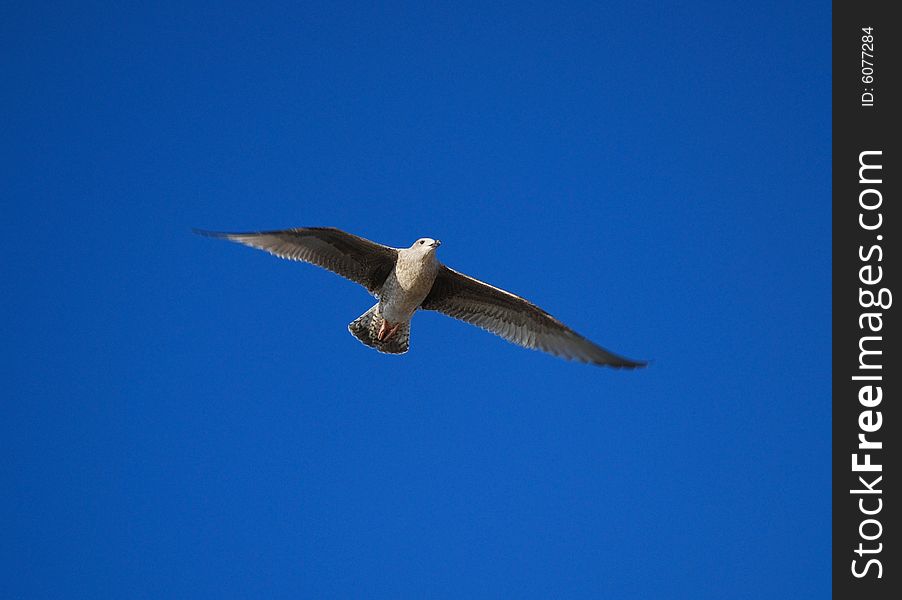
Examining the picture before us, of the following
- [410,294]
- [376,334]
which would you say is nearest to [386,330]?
[376,334]

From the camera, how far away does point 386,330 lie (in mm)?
26078

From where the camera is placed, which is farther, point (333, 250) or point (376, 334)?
point (376, 334)

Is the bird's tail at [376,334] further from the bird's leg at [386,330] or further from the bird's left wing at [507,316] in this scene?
the bird's left wing at [507,316]

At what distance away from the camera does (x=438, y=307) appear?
86.9ft

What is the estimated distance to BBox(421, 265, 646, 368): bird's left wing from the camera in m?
26.0

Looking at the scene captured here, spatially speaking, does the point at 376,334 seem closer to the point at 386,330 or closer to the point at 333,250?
the point at 386,330

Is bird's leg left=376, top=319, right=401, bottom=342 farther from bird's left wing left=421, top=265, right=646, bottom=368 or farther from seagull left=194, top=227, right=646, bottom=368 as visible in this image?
bird's left wing left=421, top=265, right=646, bottom=368

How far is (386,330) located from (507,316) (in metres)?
1.71

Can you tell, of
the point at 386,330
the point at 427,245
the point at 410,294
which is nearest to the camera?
the point at 427,245

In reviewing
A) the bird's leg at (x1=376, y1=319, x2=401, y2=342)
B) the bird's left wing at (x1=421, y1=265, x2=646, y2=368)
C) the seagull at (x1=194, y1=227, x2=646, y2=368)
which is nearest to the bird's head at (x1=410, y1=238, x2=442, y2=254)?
the seagull at (x1=194, y1=227, x2=646, y2=368)

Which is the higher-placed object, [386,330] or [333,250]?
[333,250]
